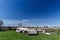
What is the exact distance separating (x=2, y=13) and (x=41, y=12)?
4.60ft

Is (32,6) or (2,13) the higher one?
(32,6)

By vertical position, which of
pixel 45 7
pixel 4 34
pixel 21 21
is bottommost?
pixel 4 34

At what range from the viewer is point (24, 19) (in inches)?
143

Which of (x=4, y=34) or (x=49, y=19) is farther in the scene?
(x=4, y=34)

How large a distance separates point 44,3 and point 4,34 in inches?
83.2

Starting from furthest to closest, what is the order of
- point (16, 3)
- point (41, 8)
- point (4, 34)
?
point (4, 34) → point (41, 8) → point (16, 3)

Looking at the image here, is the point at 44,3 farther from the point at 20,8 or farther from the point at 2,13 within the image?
the point at 2,13

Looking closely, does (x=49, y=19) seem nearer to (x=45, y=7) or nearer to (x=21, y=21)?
(x=45, y=7)

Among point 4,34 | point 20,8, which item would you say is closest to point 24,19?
point 20,8

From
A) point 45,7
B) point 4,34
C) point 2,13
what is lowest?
point 4,34

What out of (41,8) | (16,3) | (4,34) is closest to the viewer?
(16,3)

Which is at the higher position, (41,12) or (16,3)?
(16,3)

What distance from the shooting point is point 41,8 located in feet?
11.7

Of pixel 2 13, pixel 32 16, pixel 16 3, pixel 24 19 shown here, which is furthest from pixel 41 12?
pixel 2 13
